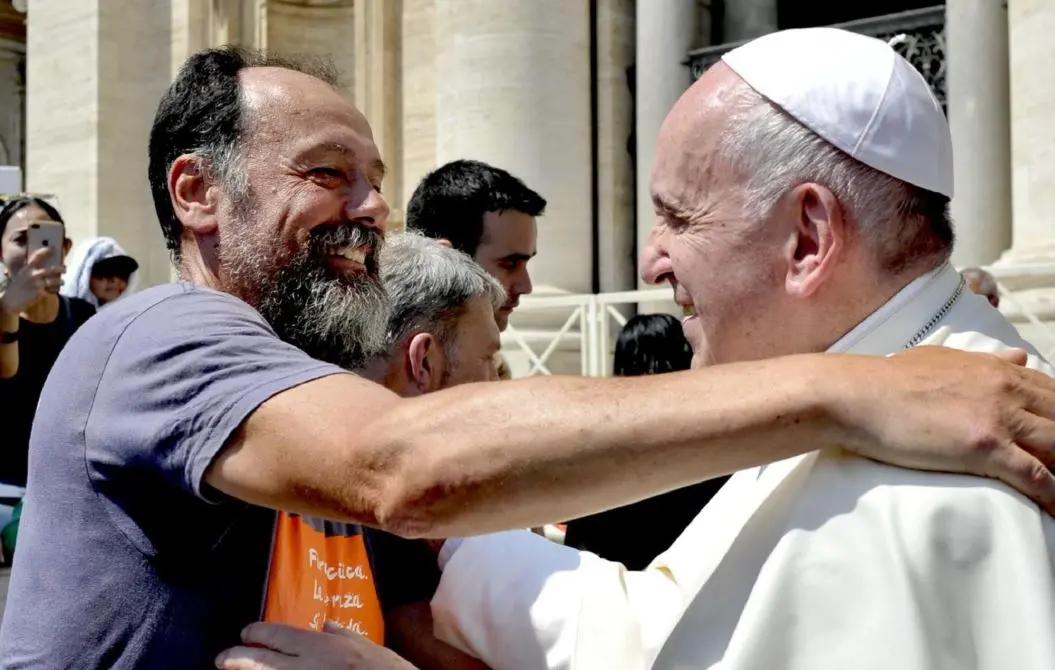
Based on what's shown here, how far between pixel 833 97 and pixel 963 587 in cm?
62

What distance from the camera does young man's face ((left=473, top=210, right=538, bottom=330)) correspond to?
370 centimetres

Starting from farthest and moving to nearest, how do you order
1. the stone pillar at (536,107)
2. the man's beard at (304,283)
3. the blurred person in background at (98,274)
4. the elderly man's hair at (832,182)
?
the stone pillar at (536,107)
the blurred person in background at (98,274)
the man's beard at (304,283)
the elderly man's hair at (832,182)

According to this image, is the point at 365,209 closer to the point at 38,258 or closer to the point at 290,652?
the point at 290,652

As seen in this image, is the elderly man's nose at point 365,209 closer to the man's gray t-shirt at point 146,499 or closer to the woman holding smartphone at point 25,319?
the man's gray t-shirt at point 146,499

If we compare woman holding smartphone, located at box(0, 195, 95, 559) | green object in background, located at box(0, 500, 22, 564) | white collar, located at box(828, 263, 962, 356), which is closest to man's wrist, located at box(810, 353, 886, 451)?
white collar, located at box(828, 263, 962, 356)

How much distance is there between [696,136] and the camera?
1555 mm

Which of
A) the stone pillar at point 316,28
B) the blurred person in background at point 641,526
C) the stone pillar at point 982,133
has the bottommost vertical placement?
the blurred person in background at point 641,526

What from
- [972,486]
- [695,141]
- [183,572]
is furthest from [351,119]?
[972,486]

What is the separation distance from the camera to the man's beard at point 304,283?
5.91ft

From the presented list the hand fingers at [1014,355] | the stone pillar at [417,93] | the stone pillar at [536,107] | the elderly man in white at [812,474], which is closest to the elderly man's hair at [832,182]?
the elderly man in white at [812,474]

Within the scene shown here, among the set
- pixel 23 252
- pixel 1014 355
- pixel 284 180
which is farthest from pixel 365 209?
pixel 23 252

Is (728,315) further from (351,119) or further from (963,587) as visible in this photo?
(351,119)

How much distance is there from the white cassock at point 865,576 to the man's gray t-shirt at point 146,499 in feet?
1.58

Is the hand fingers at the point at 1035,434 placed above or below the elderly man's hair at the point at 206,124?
below
